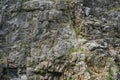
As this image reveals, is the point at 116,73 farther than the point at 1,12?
No

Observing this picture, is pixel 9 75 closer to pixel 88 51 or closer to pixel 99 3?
pixel 88 51

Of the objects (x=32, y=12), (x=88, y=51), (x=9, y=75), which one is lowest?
(x=9, y=75)

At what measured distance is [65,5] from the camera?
1019 inches

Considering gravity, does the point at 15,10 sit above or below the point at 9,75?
above

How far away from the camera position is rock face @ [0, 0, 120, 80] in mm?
23328

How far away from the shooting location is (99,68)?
23250mm

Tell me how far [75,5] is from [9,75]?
7.43 meters

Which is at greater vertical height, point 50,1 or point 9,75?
point 50,1

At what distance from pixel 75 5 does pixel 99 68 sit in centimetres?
559

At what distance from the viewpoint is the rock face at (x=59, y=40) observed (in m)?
23.3

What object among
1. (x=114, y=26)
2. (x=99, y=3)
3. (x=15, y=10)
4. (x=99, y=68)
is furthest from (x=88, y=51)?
(x=15, y=10)

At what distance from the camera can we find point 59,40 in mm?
24844

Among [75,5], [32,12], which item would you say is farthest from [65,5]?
[32,12]

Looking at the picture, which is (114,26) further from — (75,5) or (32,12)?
(32,12)
